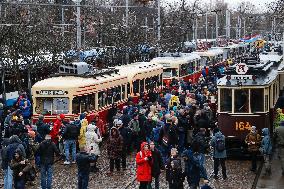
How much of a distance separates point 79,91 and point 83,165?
6998 mm

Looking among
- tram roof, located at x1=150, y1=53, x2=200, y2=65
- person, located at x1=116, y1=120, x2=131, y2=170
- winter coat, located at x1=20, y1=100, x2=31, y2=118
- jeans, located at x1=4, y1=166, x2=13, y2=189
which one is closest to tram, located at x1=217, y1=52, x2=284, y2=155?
person, located at x1=116, y1=120, x2=131, y2=170

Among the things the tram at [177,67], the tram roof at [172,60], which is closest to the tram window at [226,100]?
the tram at [177,67]

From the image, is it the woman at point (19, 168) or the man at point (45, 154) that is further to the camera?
the man at point (45, 154)

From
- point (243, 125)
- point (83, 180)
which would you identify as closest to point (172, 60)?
point (243, 125)

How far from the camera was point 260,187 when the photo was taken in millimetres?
17719

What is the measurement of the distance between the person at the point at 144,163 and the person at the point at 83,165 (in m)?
1.30

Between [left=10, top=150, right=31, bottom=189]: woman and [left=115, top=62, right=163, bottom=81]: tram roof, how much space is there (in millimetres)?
13680

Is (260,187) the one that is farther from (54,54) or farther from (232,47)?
(232,47)

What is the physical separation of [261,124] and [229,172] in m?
2.16

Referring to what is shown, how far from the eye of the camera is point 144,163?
15883 mm

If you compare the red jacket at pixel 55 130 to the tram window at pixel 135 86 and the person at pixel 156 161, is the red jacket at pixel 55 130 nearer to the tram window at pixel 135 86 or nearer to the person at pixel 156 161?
the person at pixel 156 161

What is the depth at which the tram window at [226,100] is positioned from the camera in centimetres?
2105

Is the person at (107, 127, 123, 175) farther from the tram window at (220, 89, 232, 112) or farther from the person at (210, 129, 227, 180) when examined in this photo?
the tram window at (220, 89, 232, 112)

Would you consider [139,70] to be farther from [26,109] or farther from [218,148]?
[218,148]
